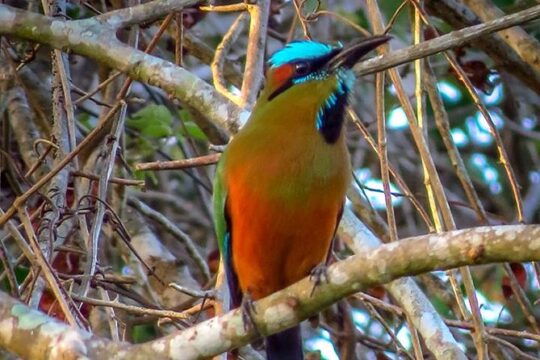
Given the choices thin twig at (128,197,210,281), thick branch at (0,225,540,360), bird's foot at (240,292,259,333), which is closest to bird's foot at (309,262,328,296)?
thick branch at (0,225,540,360)

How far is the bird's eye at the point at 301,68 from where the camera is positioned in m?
4.04

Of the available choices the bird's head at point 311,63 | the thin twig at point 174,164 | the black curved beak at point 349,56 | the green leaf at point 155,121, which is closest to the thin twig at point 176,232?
the green leaf at point 155,121

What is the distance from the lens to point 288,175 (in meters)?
3.72

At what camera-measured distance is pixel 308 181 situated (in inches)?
147

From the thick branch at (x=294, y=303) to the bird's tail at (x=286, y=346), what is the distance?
3.53 feet

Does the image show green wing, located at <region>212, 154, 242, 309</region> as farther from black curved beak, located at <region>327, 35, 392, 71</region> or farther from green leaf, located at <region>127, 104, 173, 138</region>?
green leaf, located at <region>127, 104, 173, 138</region>

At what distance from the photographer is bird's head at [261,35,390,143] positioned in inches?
155

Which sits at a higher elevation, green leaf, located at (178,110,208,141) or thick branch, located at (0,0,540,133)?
thick branch, located at (0,0,540,133)

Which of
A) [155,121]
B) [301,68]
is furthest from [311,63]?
[155,121]

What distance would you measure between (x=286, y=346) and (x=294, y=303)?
1189mm

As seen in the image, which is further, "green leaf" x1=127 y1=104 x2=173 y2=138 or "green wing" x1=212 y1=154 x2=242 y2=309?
"green leaf" x1=127 y1=104 x2=173 y2=138

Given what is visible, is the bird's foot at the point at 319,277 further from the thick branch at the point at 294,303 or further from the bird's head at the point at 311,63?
the bird's head at the point at 311,63

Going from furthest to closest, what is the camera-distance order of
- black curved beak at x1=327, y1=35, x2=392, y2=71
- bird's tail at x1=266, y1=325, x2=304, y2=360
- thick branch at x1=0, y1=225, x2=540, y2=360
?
1. bird's tail at x1=266, y1=325, x2=304, y2=360
2. black curved beak at x1=327, y1=35, x2=392, y2=71
3. thick branch at x1=0, y1=225, x2=540, y2=360

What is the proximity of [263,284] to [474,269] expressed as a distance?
10.8ft
